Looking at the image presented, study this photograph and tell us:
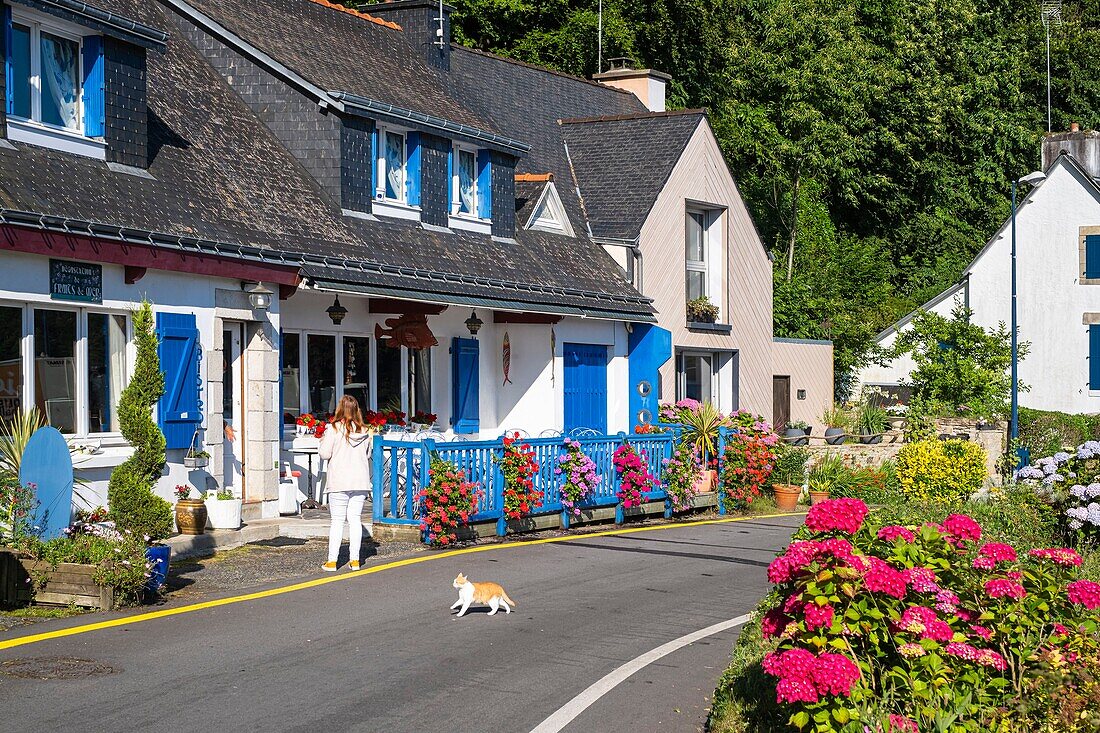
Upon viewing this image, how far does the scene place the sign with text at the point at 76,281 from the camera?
14562 millimetres

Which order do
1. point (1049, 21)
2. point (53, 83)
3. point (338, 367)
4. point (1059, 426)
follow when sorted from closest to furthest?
point (53, 83) < point (338, 367) < point (1059, 426) < point (1049, 21)

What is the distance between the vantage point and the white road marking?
8.41 m

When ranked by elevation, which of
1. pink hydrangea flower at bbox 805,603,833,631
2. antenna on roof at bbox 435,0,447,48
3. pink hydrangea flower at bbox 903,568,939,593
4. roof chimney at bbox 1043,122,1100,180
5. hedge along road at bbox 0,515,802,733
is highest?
roof chimney at bbox 1043,122,1100,180

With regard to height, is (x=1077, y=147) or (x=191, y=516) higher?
(x=1077, y=147)

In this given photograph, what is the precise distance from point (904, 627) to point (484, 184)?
17.7 meters

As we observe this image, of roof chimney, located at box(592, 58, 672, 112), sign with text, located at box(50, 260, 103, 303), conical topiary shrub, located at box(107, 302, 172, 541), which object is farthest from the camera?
roof chimney, located at box(592, 58, 672, 112)

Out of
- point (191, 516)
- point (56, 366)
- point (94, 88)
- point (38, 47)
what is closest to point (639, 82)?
point (94, 88)

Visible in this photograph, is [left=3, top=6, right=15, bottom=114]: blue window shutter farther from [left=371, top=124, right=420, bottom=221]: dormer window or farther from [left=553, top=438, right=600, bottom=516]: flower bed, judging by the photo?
[left=553, top=438, right=600, bottom=516]: flower bed

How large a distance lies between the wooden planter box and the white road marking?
181 inches

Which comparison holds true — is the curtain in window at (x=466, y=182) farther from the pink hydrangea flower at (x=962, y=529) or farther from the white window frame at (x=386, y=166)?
the pink hydrangea flower at (x=962, y=529)

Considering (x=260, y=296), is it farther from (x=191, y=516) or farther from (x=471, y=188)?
(x=471, y=188)

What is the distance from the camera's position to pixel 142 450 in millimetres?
14773

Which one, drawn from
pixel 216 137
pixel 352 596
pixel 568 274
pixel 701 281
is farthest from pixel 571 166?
pixel 352 596

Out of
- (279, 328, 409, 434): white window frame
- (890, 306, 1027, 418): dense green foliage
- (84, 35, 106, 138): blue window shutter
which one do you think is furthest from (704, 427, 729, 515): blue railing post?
(890, 306, 1027, 418): dense green foliage
